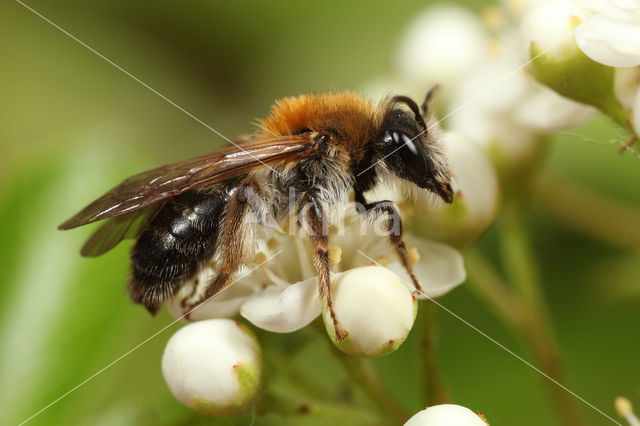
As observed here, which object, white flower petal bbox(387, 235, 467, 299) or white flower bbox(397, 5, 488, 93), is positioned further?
white flower bbox(397, 5, 488, 93)

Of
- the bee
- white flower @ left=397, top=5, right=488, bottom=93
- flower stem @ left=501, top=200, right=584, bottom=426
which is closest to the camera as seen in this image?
the bee

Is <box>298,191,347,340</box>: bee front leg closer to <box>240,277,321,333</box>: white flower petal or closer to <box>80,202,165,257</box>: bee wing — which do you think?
<box>240,277,321,333</box>: white flower petal

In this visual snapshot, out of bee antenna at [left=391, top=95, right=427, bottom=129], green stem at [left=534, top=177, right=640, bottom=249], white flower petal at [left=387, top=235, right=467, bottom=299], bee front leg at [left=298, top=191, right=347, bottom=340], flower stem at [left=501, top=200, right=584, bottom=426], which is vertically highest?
bee antenna at [left=391, top=95, right=427, bottom=129]

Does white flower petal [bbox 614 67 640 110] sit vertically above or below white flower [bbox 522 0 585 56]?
below

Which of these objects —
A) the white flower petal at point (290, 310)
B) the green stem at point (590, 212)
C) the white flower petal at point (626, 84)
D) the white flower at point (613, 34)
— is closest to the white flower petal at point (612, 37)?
the white flower at point (613, 34)

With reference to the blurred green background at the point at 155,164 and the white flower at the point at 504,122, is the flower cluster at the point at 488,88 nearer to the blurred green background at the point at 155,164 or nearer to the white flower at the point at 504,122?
the white flower at the point at 504,122

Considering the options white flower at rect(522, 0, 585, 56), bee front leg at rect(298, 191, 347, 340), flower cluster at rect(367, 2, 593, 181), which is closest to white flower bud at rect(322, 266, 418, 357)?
bee front leg at rect(298, 191, 347, 340)

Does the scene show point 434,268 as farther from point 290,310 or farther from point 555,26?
point 555,26

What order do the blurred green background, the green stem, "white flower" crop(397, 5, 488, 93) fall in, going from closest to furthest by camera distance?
the blurred green background → the green stem → "white flower" crop(397, 5, 488, 93)
